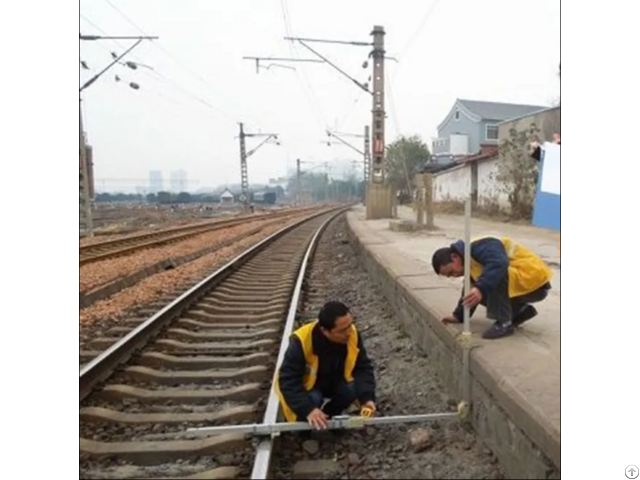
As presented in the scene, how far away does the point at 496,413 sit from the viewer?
3.06m

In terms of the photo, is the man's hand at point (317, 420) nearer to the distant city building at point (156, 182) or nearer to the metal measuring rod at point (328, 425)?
the metal measuring rod at point (328, 425)

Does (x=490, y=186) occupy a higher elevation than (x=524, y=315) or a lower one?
higher

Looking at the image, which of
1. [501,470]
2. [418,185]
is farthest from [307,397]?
[418,185]

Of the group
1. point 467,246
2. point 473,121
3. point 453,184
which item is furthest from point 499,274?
point 473,121

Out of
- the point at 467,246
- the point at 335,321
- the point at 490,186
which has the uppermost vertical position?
the point at 490,186

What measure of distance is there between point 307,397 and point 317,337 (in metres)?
0.37

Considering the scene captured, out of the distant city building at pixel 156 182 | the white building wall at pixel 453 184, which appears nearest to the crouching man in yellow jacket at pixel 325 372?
the white building wall at pixel 453 184

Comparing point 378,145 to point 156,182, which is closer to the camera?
point 378,145

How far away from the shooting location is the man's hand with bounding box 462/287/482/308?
368 centimetres

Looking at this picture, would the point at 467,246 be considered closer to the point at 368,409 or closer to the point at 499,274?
the point at 499,274

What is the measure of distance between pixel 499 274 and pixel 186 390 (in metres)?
2.50

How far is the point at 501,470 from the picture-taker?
2924 millimetres
